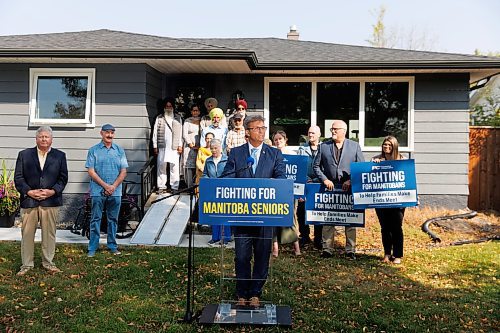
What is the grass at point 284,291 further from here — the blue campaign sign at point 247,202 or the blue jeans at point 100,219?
the blue campaign sign at point 247,202

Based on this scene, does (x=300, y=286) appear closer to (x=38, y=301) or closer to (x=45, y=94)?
(x=38, y=301)

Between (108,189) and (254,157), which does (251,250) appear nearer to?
(254,157)

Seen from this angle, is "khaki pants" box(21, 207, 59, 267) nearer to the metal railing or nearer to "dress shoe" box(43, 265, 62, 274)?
"dress shoe" box(43, 265, 62, 274)

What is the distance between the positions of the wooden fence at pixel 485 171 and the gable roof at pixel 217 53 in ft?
6.71

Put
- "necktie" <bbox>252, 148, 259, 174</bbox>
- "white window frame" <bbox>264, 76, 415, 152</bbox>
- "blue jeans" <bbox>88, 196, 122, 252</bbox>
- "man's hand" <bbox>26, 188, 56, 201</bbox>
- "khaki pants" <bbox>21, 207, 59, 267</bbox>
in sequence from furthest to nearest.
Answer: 1. "white window frame" <bbox>264, 76, 415, 152</bbox>
2. "blue jeans" <bbox>88, 196, 122, 252</bbox>
3. "khaki pants" <bbox>21, 207, 59, 267</bbox>
4. "man's hand" <bbox>26, 188, 56, 201</bbox>
5. "necktie" <bbox>252, 148, 259, 174</bbox>

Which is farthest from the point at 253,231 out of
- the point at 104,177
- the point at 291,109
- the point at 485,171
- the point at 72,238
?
the point at 485,171

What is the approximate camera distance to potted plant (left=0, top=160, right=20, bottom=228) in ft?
29.1

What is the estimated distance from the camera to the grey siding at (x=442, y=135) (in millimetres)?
10430

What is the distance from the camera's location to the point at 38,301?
512 centimetres

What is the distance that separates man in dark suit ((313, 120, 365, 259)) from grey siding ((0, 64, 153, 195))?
12.7 feet

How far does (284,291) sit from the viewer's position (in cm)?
547

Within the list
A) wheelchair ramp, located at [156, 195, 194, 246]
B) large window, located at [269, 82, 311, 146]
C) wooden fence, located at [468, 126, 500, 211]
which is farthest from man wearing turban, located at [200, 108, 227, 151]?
wooden fence, located at [468, 126, 500, 211]

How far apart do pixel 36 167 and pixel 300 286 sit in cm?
346

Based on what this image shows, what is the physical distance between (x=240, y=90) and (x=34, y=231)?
5821mm
